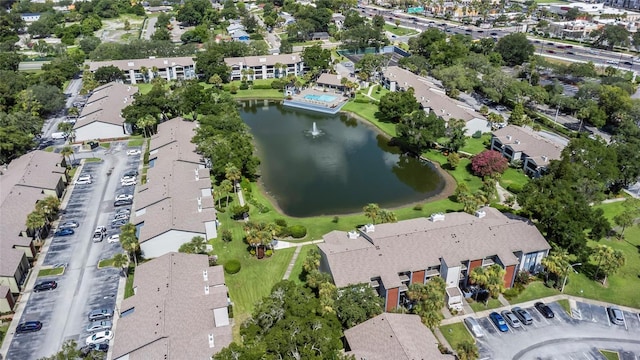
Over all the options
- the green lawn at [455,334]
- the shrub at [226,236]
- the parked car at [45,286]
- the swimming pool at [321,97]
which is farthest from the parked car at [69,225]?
the swimming pool at [321,97]

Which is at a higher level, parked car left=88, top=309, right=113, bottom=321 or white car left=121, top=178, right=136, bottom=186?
white car left=121, top=178, right=136, bottom=186

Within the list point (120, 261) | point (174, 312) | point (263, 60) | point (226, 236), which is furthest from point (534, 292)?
point (263, 60)

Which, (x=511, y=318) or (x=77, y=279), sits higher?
(x=511, y=318)

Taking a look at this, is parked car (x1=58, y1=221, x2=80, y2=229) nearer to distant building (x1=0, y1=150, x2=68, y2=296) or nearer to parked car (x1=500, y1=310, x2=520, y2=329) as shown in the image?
distant building (x1=0, y1=150, x2=68, y2=296)

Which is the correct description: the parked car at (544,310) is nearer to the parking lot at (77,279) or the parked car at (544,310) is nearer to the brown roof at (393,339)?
the brown roof at (393,339)

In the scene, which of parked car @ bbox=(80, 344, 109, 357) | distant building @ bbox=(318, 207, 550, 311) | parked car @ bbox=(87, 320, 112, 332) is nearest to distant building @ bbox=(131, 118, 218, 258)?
parked car @ bbox=(87, 320, 112, 332)

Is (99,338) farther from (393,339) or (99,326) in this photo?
(393,339)

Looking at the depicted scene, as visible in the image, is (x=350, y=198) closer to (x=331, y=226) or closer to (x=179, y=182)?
(x=331, y=226)
